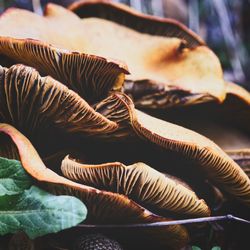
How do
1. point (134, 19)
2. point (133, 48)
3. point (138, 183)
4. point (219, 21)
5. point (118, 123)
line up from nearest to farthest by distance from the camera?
point (138, 183) < point (118, 123) < point (133, 48) < point (134, 19) < point (219, 21)

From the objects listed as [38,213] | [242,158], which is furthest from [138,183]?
[242,158]

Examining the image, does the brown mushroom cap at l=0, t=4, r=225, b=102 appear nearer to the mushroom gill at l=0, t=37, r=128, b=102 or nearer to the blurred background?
the mushroom gill at l=0, t=37, r=128, b=102

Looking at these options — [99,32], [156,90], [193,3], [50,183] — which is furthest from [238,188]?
[193,3]

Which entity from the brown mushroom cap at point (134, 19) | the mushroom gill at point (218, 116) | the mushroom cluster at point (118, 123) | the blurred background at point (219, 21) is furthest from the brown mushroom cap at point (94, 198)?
the blurred background at point (219, 21)

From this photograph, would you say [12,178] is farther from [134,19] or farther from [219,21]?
[219,21]

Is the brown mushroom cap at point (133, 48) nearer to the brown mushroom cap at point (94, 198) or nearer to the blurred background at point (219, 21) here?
the brown mushroom cap at point (94, 198)

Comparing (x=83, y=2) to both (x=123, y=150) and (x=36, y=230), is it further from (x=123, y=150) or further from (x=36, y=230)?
(x=36, y=230)
